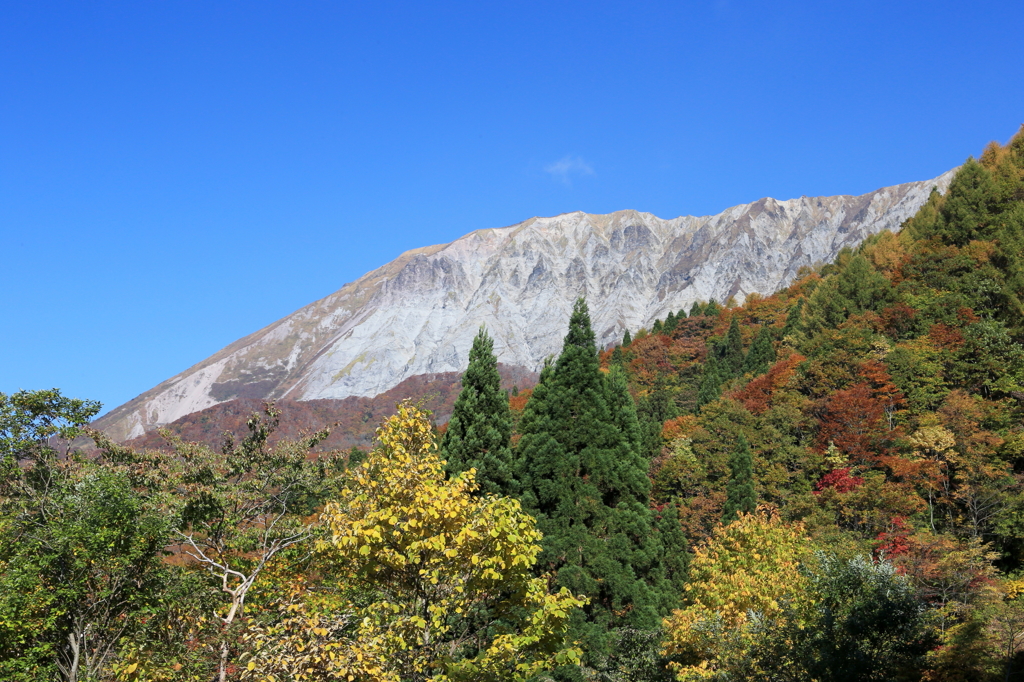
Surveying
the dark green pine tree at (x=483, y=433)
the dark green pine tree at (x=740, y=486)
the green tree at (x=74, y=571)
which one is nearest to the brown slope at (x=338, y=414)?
the dark green pine tree at (x=740, y=486)

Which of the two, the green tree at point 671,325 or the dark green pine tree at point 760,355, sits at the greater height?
the green tree at point 671,325

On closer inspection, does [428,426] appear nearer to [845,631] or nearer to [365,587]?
[365,587]

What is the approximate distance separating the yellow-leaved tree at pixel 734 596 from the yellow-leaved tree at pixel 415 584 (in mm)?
7561

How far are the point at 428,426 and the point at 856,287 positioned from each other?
176 ft

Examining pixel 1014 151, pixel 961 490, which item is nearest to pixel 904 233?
pixel 1014 151

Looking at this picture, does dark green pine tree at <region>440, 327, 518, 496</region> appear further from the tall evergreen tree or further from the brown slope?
the brown slope

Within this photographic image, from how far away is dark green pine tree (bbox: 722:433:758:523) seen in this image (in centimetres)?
3772

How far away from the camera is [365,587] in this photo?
34.2ft

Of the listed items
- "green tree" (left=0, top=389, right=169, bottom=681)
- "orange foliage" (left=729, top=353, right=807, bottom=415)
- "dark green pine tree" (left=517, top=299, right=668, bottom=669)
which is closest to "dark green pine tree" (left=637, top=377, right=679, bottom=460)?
"orange foliage" (left=729, top=353, right=807, bottom=415)

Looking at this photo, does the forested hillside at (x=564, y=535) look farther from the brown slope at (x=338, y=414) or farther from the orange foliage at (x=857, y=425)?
the brown slope at (x=338, y=414)

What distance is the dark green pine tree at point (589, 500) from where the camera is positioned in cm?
2325

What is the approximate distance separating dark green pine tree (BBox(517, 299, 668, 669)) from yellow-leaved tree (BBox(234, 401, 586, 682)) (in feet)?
41.6

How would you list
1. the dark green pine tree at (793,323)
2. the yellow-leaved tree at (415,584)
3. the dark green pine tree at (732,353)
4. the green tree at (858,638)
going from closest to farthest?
the yellow-leaved tree at (415,584) < the green tree at (858,638) < the dark green pine tree at (793,323) < the dark green pine tree at (732,353)

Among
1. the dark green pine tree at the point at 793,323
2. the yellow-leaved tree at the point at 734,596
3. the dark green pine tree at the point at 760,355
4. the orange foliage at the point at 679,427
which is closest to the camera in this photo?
the yellow-leaved tree at the point at 734,596
